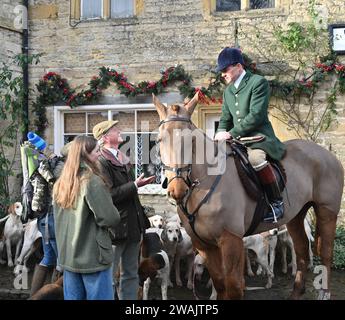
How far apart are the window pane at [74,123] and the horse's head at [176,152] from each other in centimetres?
647

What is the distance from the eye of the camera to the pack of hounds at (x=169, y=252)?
6551mm

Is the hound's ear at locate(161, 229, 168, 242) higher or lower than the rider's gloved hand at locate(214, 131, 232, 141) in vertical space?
lower

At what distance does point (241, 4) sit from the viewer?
1032 cm

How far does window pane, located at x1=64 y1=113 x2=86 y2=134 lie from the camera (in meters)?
11.1

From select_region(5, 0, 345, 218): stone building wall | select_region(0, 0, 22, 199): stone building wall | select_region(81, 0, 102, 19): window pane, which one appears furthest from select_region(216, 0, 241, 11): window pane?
select_region(0, 0, 22, 199): stone building wall

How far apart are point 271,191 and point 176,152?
1252 millimetres

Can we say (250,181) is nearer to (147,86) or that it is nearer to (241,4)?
(147,86)

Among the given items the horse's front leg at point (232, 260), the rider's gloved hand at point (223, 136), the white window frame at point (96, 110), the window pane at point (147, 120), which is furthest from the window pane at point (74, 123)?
the horse's front leg at point (232, 260)

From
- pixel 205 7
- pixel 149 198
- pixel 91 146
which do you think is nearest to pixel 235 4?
pixel 205 7

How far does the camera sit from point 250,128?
5434mm

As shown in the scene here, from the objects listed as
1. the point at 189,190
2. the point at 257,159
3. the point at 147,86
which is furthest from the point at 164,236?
the point at 147,86

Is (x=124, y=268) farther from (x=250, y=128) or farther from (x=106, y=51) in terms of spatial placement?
(x=106, y=51)

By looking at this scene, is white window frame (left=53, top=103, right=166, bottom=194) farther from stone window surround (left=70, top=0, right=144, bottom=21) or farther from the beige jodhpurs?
the beige jodhpurs

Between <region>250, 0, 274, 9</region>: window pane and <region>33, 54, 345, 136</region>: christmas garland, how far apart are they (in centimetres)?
107
